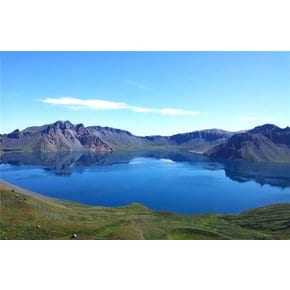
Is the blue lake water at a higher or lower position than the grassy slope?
lower

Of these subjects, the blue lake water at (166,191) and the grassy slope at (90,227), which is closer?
the grassy slope at (90,227)

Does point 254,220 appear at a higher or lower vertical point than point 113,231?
lower

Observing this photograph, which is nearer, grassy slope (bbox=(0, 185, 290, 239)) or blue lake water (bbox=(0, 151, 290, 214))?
grassy slope (bbox=(0, 185, 290, 239))

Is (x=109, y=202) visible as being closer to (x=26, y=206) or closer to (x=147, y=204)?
(x=147, y=204)

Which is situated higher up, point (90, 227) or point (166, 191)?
point (90, 227)

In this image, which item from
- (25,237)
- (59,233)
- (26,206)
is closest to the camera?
(25,237)

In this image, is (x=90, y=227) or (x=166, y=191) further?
(x=166, y=191)

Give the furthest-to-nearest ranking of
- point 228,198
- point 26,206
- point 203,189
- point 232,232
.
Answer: point 203,189, point 228,198, point 232,232, point 26,206

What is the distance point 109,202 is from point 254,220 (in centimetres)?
5267

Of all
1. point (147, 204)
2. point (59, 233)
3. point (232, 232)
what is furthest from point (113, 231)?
point (147, 204)

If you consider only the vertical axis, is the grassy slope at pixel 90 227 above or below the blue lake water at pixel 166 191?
above

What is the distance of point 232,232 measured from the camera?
7144cm

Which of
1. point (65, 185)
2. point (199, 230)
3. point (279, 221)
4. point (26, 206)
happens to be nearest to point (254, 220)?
point (279, 221)

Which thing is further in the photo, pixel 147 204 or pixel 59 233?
pixel 147 204
